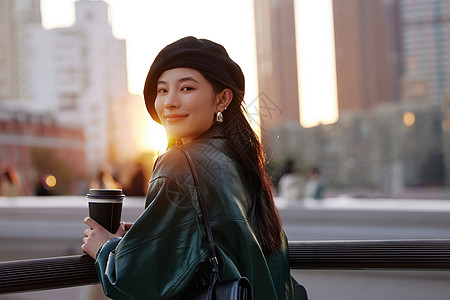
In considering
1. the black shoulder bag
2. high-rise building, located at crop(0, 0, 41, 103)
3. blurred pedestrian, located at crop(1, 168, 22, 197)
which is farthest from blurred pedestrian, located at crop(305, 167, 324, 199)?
high-rise building, located at crop(0, 0, 41, 103)

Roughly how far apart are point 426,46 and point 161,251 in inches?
1860

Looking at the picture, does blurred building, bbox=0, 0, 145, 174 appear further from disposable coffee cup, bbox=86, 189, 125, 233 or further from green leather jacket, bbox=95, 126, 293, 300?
green leather jacket, bbox=95, 126, 293, 300

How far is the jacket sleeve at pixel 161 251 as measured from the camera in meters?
0.93

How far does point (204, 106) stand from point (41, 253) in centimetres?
472

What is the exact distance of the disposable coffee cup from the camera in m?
1.11

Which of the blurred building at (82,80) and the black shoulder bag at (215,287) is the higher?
the blurred building at (82,80)

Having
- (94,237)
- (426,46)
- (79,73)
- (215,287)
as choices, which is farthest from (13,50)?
(215,287)

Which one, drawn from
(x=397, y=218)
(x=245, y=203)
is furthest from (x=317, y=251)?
(x=397, y=218)

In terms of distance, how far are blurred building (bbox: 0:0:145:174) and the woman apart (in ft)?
191

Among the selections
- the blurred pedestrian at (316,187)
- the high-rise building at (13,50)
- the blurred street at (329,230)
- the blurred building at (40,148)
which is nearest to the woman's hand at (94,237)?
the blurred street at (329,230)

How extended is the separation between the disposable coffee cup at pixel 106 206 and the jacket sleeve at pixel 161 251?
0.16 meters

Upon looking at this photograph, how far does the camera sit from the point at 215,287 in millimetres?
944

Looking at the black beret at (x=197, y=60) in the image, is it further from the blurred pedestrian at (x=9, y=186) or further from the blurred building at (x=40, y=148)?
the blurred building at (x=40, y=148)

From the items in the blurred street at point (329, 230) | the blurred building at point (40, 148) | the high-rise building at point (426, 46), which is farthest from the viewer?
the high-rise building at point (426, 46)
